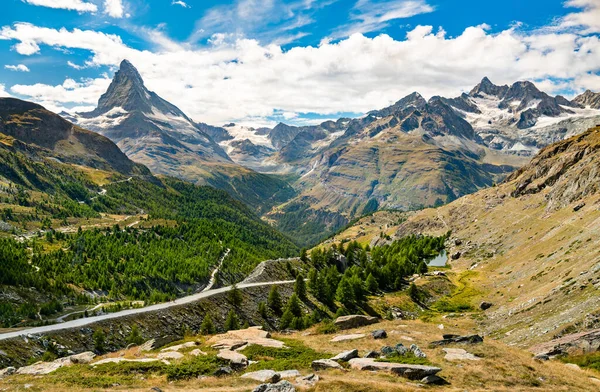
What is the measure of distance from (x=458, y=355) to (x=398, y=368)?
402 inches

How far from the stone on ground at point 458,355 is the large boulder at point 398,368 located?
6.50 metres

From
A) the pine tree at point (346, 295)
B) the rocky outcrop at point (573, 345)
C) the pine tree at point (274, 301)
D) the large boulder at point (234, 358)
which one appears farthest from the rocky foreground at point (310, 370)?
the pine tree at point (346, 295)

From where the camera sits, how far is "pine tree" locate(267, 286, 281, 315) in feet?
325

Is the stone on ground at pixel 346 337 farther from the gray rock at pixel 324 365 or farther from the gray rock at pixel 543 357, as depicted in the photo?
the gray rock at pixel 543 357

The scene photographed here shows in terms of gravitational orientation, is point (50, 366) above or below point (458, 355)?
above

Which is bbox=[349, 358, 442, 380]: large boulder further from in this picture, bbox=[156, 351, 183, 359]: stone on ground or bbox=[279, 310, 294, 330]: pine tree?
bbox=[279, 310, 294, 330]: pine tree

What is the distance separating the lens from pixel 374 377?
34594 millimetres

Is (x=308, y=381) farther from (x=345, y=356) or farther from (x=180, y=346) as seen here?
(x=180, y=346)

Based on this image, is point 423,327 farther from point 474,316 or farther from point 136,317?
point 136,317

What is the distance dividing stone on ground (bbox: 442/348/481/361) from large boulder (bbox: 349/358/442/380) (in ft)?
21.3

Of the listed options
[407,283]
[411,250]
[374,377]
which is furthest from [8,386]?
[411,250]

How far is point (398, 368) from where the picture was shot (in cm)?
3638

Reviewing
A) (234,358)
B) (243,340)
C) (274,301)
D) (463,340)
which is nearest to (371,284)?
(274,301)

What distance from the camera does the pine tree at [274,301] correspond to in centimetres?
9919
